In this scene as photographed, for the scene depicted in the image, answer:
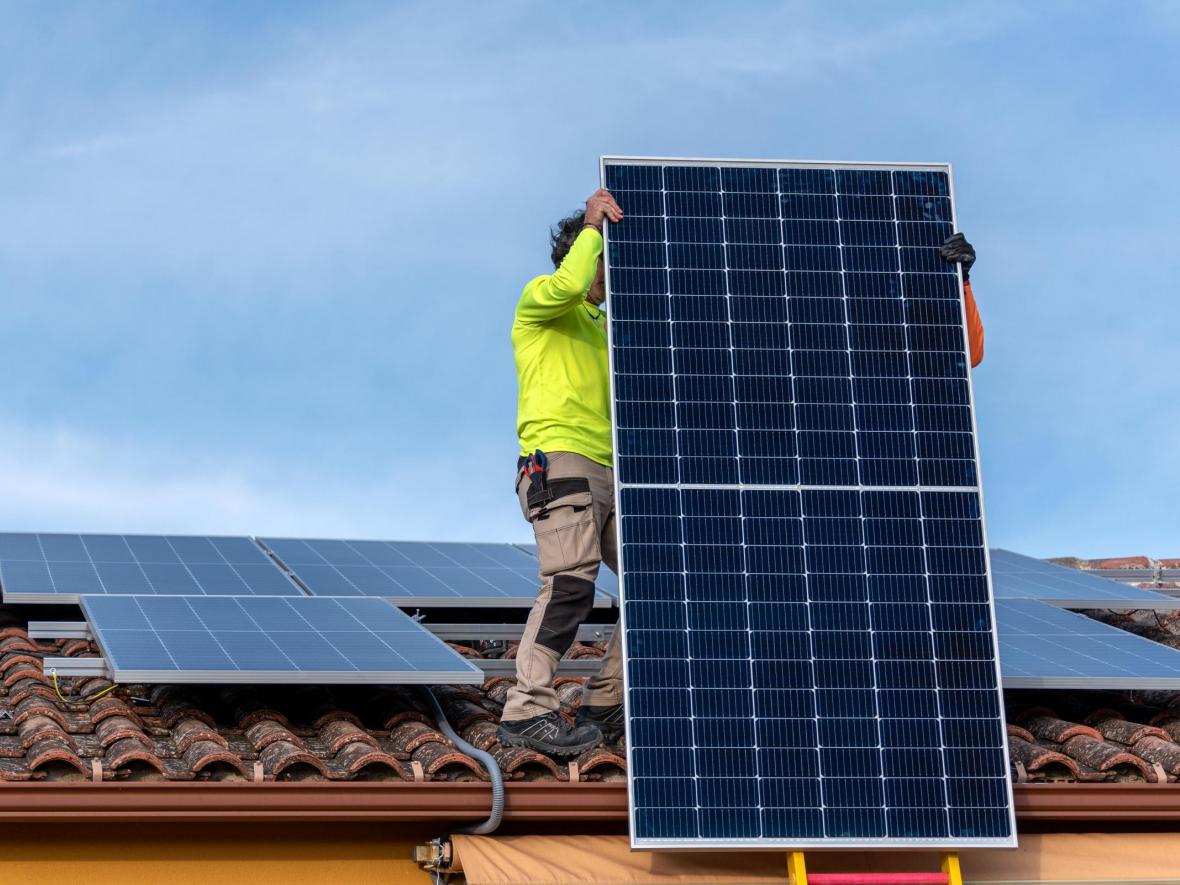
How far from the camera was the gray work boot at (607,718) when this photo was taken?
8781 mm

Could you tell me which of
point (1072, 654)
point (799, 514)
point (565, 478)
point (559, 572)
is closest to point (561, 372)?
point (565, 478)

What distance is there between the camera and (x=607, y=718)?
29.2ft

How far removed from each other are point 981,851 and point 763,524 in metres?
2.05

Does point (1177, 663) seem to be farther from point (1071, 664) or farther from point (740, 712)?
point (740, 712)

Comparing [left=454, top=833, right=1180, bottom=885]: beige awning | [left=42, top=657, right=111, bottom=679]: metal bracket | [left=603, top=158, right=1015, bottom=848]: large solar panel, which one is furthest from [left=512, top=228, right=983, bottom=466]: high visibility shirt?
[left=42, top=657, right=111, bottom=679]: metal bracket

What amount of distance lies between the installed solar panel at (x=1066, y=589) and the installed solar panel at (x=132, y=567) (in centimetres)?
529

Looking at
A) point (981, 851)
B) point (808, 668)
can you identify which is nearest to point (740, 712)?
point (808, 668)

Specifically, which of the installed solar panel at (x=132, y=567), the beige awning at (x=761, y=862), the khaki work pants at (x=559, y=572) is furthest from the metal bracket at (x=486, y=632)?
the beige awning at (x=761, y=862)

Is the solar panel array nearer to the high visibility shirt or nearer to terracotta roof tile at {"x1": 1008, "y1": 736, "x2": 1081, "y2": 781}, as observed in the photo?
the high visibility shirt

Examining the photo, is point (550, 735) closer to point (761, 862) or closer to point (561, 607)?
point (561, 607)

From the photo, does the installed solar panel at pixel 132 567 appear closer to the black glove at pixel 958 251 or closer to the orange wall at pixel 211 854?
the orange wall at pixel 211 854

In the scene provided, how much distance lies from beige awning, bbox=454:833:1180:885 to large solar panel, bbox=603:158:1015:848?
15.8 inches

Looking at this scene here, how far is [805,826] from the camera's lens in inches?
311

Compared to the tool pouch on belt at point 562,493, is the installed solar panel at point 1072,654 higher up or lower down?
lower down
